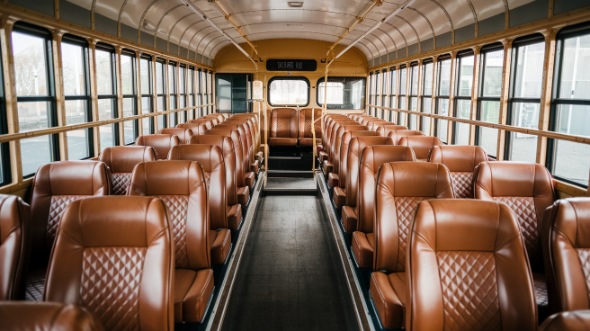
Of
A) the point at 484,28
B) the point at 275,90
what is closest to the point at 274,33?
the point at 275,90

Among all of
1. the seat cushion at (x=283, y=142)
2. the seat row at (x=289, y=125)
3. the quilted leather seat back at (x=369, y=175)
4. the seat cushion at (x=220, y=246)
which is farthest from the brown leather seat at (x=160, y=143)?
the seat row at (x=289, y=125)

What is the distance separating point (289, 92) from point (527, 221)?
37.1 feet

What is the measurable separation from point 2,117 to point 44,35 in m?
1.20

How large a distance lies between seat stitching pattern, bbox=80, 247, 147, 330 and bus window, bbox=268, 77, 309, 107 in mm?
12197

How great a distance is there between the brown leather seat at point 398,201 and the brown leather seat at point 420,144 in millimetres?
2062

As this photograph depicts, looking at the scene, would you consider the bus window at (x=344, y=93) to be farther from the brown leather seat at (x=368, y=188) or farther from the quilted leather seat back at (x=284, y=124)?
the brown leather seat at (x=368, y=188)

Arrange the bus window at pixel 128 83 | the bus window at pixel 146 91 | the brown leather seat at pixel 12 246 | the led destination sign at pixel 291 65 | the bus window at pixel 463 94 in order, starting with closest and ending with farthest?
1. the brown leather seat at pixel 12 246
2. the bus window at pixel 463 94
3. the bus window at pixel 128 83
4. the bus window at pixel 146 91
5. the led destination sign at pixel 291 65

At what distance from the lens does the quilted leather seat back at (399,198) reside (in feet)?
10.1

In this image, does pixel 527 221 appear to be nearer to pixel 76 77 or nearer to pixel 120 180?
pixel 120 180

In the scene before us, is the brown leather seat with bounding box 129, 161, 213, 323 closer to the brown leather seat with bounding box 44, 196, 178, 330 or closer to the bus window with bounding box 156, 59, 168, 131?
the brown leather seat with bounding box 44, 196, 178, 330

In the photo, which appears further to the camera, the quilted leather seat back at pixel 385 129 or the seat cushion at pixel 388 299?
the quilted leather seat back at pixel 385 129

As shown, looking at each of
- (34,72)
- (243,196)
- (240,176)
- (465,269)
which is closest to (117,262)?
(465,269)

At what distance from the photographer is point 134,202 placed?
212 cm

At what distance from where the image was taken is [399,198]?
10.5ft
